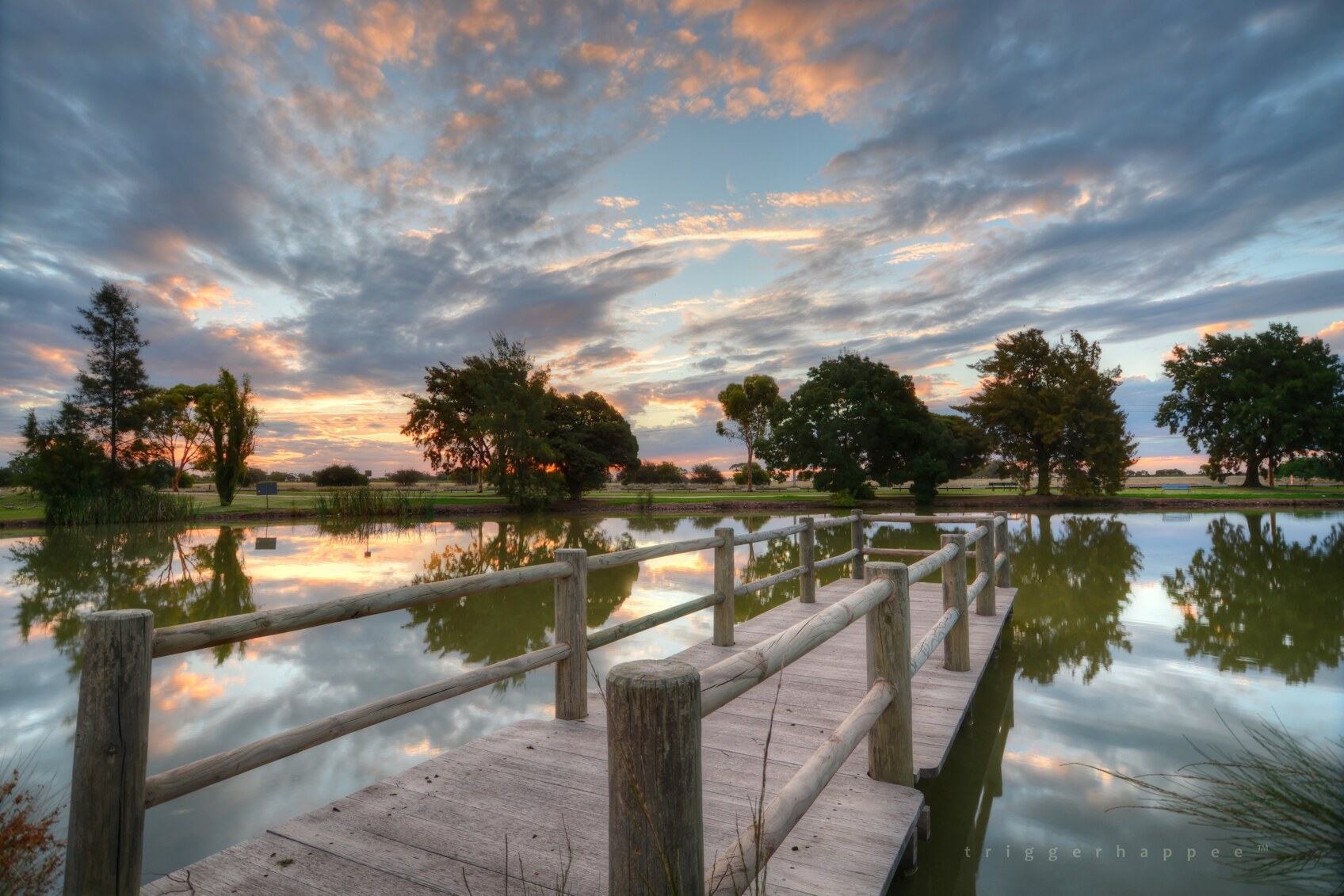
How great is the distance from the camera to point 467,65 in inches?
472

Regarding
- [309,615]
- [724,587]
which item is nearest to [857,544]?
[724,587]

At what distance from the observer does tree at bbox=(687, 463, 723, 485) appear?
53.0 meters

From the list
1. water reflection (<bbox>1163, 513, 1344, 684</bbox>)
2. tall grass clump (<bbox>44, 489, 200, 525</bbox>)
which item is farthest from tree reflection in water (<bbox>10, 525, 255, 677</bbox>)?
water reflection (<bbox>1163, 513, 1344, 684</bbox>)

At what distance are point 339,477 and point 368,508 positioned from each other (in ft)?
70.8

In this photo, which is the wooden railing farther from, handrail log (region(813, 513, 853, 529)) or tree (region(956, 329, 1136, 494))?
tree (region(956, 329, 1136, 494))

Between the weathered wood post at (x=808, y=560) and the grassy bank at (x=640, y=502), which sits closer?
the weathered wood post at (x=808, y=560)

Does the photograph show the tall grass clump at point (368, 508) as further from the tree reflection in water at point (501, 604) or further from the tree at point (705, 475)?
the tree at point (705, 475)

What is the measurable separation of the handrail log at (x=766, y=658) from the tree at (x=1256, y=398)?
43.8m

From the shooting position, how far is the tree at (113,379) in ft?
96.7

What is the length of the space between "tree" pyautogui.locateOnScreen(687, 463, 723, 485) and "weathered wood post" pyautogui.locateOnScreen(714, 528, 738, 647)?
46995 mm

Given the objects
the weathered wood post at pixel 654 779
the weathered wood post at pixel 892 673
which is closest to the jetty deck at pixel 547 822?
the weathered wood post at pixel 892 673

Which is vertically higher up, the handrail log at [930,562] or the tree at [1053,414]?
the tree at [1053,414]

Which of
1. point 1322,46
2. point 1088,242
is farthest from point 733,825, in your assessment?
point 1088,242

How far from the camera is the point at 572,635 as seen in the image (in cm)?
361
